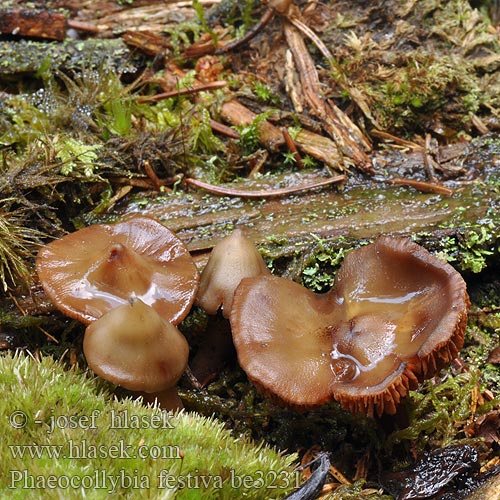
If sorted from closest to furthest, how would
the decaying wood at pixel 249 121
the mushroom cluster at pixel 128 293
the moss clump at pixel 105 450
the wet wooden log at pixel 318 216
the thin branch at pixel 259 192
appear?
the moss clump at pixel 105 450 < the mushroom cluster at pixel 128 293 < the wet wooden log at pixel 318 216 < the thin branch at pixel 259 192 < the decaying wood at pixel 249 121

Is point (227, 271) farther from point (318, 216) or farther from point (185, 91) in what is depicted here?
point (185, 91)

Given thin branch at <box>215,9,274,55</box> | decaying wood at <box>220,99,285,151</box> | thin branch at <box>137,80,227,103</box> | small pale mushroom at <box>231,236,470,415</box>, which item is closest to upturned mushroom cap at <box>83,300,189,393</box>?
small pale mushroom at <box>231,236,470,415</box>

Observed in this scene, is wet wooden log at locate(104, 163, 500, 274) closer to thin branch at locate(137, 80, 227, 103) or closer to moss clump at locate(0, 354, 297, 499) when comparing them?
thin branch at locate(137, 80, 227, 103)

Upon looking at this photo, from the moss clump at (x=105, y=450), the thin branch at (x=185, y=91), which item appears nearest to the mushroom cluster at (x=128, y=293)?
the moss clump at (x=105, y=450)

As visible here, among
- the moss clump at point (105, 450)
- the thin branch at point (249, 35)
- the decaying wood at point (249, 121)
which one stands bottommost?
the moss clump at point (105, 450)

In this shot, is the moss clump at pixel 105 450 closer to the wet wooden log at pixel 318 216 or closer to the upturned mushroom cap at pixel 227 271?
the upturned mushroom cap at pixel 227 271

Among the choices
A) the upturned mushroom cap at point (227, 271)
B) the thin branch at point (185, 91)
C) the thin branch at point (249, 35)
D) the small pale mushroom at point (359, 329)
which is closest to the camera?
the small pale mushroom at point (359, 329)

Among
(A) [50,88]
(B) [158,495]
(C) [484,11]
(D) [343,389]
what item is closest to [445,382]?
(D) [343,389]

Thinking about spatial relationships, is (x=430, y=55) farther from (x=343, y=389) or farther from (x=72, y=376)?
(x=72, y=376)
